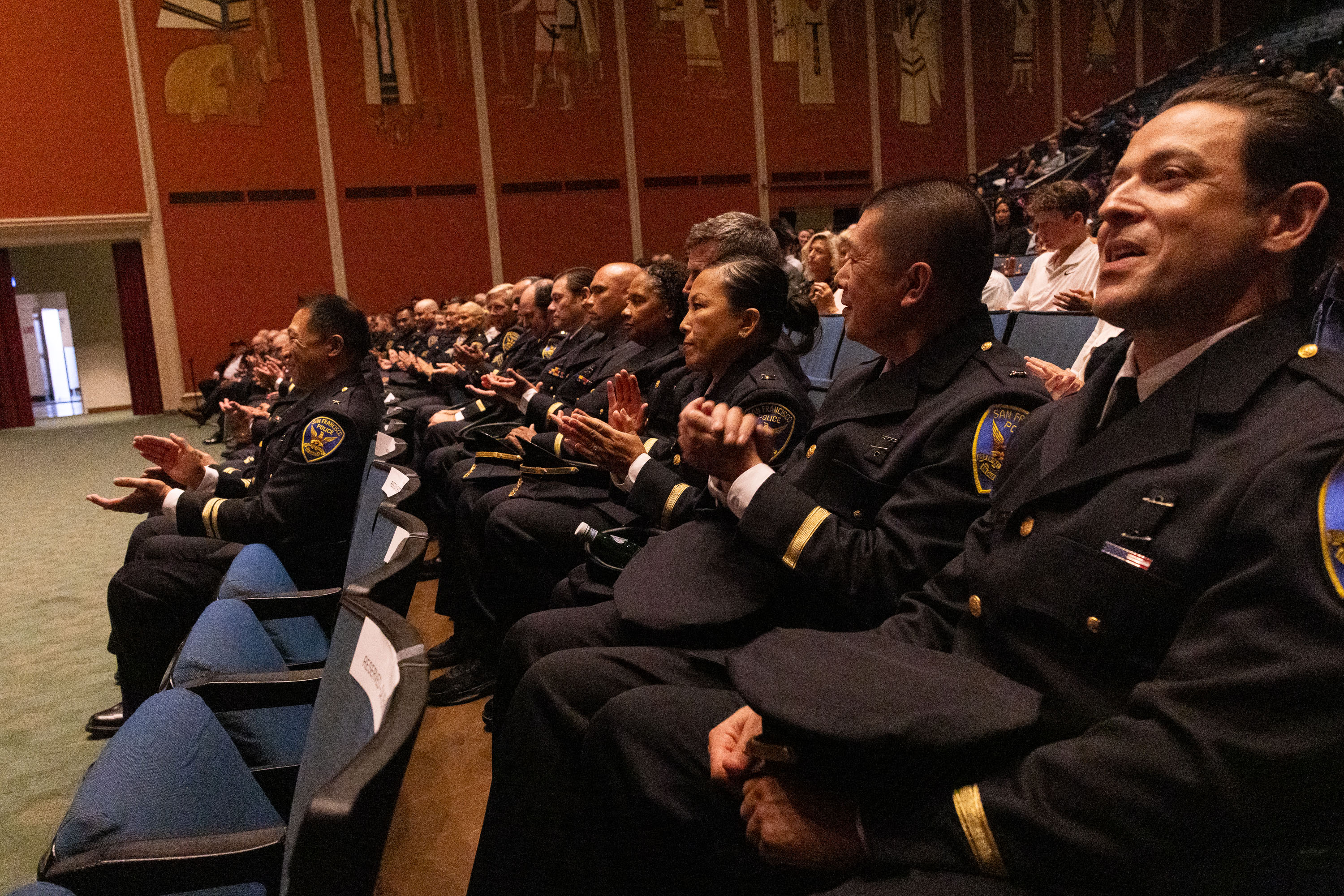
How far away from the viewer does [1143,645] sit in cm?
98

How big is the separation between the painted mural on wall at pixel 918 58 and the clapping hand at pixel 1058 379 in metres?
14.2

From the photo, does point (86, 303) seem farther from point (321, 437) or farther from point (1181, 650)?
point (1181, 650)

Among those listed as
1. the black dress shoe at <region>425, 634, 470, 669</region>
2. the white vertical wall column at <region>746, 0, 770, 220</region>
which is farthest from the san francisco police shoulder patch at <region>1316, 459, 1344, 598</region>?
the white vertical wall column at <region>746, 0, 770, 220</region>

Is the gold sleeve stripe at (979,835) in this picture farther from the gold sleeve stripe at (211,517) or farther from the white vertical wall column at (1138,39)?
the white vertical wall column at (1138,39)

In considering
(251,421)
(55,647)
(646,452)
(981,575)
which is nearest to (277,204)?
(251,421)

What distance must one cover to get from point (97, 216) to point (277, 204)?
212 centimetres

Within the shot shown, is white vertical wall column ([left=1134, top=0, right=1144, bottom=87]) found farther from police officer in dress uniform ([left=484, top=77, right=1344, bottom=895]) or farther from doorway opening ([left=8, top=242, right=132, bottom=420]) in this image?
police officer in dress uniform ([left=484, top=77, right=1344, bottom=895])

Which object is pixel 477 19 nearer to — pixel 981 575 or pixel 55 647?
pixel 55 647

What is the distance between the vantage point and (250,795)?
1347mm

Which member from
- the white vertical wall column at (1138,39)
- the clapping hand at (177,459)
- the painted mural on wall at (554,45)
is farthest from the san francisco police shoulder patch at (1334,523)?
the white vertical wall column at (1138,39)

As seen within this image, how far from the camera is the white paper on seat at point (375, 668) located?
798 millimetres

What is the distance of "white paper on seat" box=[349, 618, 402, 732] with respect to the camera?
80 cm

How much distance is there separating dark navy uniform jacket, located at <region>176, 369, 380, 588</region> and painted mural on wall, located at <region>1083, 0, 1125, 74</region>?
17.0 m

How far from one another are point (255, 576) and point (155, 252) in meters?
12.0
